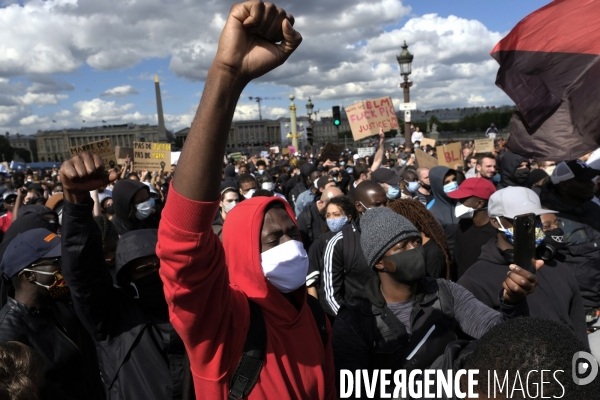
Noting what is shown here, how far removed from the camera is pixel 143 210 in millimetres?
4938

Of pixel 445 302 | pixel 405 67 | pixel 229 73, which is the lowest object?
pixel 445 302

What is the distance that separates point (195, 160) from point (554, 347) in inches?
41.7

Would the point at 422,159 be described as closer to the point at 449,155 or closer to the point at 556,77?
the point at 449,155

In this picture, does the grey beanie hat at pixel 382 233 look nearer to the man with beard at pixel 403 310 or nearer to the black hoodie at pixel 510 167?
the man with beard at pixel 403 310

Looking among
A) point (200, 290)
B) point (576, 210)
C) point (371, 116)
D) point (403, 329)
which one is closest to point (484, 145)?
point (371, 116)

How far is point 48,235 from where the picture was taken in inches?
107

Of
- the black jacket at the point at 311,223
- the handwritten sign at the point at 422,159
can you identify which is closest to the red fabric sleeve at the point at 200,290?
the black jacket at the point at 311,223

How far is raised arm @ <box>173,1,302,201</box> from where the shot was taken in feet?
3.79

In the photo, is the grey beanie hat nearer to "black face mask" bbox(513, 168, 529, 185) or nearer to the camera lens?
the camera lens

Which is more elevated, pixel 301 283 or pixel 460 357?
pixel 301 283

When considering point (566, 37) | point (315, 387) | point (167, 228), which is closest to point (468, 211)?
point (566, 37)

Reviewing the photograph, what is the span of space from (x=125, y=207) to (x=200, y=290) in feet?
12.3

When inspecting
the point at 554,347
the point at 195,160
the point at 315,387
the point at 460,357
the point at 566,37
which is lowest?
the point at 315,387

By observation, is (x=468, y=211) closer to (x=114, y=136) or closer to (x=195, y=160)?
(x=195, y=160)
